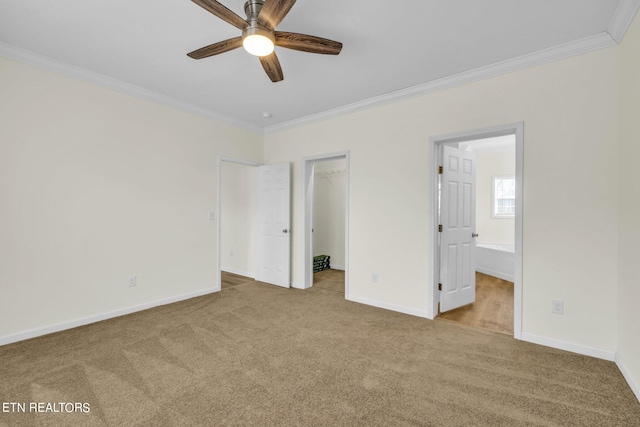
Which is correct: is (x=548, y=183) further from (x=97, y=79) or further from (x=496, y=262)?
(x=97, y=79)

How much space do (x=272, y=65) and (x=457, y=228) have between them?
9.11 ft

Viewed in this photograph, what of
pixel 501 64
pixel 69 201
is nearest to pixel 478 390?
pixel 501 64

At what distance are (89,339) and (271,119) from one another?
347cm

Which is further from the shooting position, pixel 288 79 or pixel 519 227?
pixel 288 79

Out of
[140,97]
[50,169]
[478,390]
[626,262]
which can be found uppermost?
[140,97]

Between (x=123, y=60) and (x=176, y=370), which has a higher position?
(x=123, y=60)

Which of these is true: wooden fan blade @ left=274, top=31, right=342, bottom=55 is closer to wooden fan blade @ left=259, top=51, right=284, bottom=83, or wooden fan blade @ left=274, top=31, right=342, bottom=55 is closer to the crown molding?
wooden fan blade @ left=259, top=51, right=284, bottom=83

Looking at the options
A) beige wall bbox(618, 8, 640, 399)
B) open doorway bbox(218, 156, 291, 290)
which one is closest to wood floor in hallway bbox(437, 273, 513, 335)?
beige wall bbox(618, 8, 640, 399)

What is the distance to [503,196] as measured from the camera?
257 inches

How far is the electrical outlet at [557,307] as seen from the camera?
8.24ft

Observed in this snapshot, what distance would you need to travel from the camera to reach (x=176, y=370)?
2.16m

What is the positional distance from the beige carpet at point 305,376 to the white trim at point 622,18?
8.47 feet

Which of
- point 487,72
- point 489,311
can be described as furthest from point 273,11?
point 489,311

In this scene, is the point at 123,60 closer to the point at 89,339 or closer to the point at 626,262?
the point at 89,339
